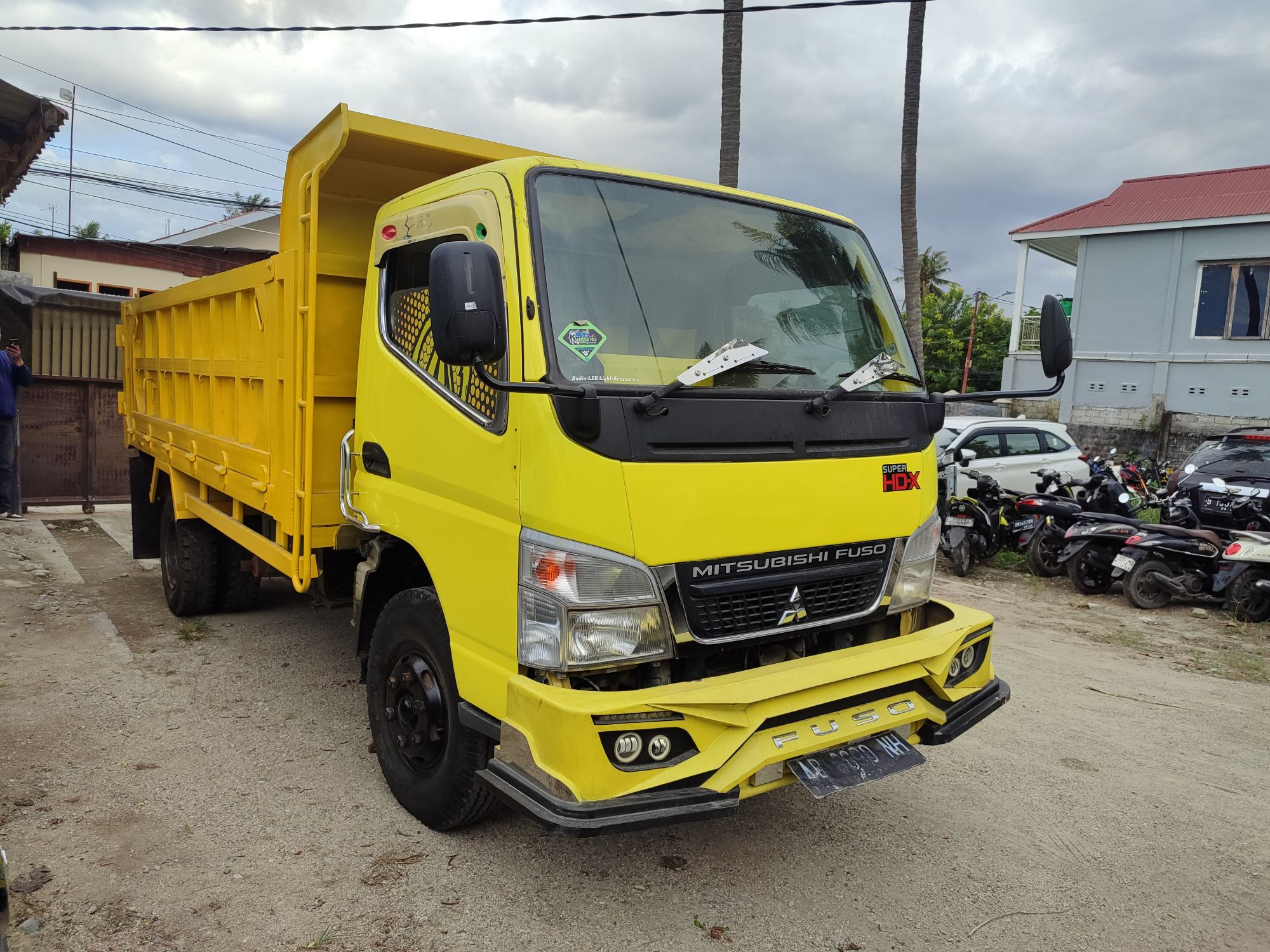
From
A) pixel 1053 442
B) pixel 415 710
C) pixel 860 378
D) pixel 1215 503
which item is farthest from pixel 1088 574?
pixel 415 710

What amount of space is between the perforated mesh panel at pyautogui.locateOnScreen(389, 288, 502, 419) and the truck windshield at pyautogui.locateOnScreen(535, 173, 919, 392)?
357mm

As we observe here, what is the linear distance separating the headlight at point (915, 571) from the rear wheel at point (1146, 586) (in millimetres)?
5437

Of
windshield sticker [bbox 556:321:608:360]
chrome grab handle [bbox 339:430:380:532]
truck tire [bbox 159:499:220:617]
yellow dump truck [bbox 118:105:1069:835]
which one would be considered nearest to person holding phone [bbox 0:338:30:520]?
truck tire [bbox 159:499:220:617]

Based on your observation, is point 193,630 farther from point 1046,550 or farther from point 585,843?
point 1046,550

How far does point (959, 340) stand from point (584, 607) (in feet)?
129

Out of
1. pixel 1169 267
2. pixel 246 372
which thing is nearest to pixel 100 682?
pixel 246 372

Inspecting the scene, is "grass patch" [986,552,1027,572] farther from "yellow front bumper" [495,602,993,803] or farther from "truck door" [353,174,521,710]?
"truck door" [353,174,521,710]

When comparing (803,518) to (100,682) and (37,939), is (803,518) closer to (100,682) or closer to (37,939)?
(37,939)

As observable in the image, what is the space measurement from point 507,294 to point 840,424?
124 centimetres

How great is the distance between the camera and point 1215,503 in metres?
9.11

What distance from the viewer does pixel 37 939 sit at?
270 cm

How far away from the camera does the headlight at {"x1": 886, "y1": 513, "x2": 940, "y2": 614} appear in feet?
11.0

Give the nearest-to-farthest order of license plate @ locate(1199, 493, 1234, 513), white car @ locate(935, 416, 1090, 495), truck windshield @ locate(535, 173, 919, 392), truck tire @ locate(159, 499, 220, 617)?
truck windshield @ locate(535, 173, 919, 392) < truck tire @ locate(159, 499, 220, 617) < license plate @ locate(1199, 493, 1234, 513) < white car @ locate(935, 416, 1090, 495)

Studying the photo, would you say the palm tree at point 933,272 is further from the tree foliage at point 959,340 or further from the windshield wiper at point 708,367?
the windshield wiper at point 708,367
